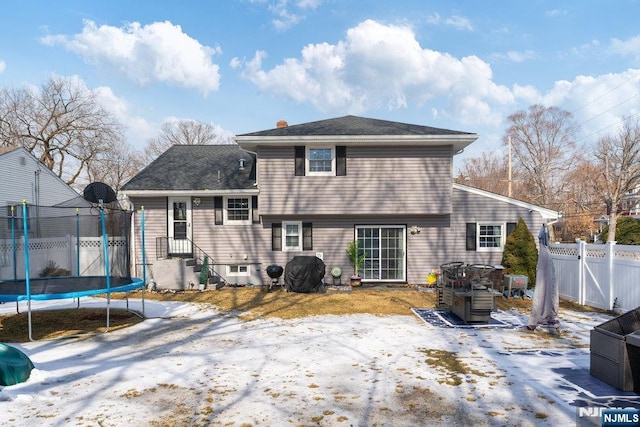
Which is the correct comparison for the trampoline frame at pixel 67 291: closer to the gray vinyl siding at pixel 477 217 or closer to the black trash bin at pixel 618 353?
the black trash bin at pixel 618 353

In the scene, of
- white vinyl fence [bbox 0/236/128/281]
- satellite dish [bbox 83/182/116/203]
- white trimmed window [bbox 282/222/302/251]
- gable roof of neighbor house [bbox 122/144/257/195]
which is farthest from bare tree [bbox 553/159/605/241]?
white vinyl fence [bbox 0/236/128/281]

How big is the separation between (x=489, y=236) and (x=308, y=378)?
35.4 feet

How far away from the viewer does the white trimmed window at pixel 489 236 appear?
13.8m

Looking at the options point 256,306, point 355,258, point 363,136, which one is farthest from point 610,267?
point 256,306

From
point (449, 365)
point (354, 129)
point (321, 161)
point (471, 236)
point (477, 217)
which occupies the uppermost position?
point (354, 129)

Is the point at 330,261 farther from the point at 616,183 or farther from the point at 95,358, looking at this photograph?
the point at 616,183

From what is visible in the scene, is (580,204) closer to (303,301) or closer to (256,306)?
(303,301)

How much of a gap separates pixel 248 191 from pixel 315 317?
233 inches

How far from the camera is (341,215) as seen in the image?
1348cm

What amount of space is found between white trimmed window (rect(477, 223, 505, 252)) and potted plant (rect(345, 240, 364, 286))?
436cm

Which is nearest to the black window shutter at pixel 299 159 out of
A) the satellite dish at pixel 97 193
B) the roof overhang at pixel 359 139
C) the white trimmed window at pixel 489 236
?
the roof overhang at pixel 359 139

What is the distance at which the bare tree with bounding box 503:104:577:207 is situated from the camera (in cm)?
3912

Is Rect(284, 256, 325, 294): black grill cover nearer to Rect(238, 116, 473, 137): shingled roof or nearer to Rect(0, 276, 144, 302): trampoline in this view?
Rect(238, 116, 473, 137): shingled roof

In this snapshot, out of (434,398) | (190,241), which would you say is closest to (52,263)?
(190,241)
